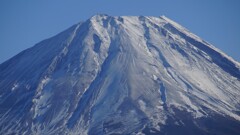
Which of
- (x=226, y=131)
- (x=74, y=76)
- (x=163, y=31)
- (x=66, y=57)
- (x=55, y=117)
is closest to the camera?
(x=226, y=131)

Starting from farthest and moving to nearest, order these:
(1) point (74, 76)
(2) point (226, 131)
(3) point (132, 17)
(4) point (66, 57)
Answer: (3) point (132, 17)
(4) point (66, 57)
(1) point (74, 76)
(2) point (226, 131)

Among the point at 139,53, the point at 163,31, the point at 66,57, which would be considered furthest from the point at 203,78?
the point at 66,57

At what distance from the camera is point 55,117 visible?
100562 millimetres

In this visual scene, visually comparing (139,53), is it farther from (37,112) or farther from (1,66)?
(1,66)

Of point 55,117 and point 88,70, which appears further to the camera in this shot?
point 88,70

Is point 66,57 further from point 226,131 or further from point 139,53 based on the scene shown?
point 226,131

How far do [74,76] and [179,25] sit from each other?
162 ft

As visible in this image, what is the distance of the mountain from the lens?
93.8 metres

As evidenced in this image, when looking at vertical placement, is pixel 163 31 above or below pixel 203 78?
above

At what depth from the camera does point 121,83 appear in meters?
105

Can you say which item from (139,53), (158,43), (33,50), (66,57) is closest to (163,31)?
(158,43)

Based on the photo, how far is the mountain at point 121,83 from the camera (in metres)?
93.8

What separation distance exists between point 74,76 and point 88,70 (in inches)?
148

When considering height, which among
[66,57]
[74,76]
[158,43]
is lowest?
[74,76]
